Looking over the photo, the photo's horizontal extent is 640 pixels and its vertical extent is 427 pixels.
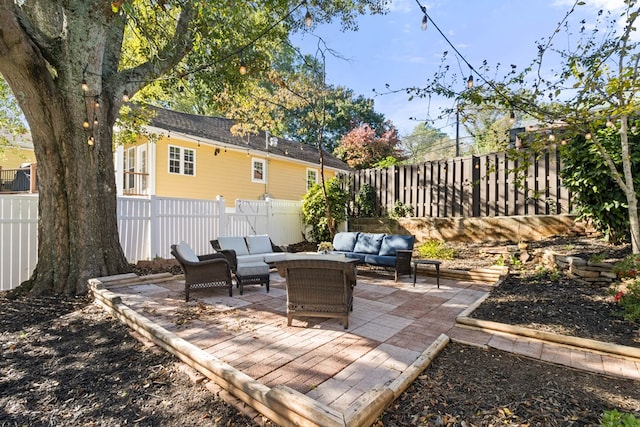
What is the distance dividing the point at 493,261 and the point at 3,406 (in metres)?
7.89

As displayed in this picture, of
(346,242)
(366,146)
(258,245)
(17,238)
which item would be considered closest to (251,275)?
(258,245)

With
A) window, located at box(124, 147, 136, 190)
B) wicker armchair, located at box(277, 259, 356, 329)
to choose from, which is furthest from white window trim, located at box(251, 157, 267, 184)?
wicker armchair, located at box(277, 259, 356, 329)

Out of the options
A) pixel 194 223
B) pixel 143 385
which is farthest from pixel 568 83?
pixel 194 223

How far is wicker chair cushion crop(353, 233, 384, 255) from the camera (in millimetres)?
7193

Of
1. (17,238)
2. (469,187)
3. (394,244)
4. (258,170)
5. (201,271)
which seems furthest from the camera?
(258,170)

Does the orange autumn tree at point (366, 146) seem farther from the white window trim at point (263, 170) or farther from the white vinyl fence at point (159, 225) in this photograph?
the white vinyl fence at point (159, 225)

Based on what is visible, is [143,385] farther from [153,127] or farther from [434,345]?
[153,127]

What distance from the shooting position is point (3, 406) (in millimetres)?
2465

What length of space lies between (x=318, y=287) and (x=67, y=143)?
4.86 meters

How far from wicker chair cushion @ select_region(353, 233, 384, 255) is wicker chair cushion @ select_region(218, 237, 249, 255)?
102 inches

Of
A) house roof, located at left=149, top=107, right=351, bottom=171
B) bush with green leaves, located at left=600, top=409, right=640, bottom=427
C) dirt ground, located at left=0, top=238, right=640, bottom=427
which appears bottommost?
dirt ground, located at left=0, top=238, right=640, bottom=427

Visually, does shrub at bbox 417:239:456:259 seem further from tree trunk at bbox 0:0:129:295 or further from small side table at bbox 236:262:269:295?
tree trunk at bbox 0:0:129:295

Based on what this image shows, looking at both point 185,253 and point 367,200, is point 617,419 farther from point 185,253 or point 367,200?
point 367,200

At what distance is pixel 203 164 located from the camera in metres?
12.9
